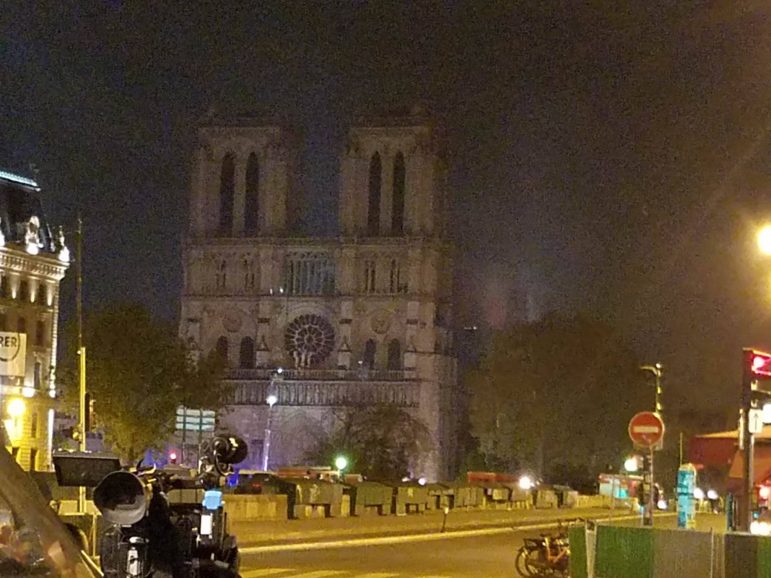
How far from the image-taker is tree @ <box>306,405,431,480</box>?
98.4 m

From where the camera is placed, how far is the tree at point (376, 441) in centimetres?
9838

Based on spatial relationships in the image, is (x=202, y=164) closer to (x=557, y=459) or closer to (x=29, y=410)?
(x=557, y=459)

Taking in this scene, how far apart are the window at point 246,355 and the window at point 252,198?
9.24 m

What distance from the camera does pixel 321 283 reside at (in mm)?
124000

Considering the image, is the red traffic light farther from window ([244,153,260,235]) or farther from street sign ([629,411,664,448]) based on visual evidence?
window ([244,153,260,235])

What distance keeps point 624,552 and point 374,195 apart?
10447 centimetres

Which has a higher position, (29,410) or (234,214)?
(234,214)

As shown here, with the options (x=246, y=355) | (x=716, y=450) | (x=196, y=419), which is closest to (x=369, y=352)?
(x=246, y=355)

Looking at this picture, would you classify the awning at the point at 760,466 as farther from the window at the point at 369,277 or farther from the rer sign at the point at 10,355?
the window at the point at 369,277

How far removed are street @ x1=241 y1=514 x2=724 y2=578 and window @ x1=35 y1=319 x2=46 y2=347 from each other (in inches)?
1419

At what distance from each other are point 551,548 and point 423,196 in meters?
96.6

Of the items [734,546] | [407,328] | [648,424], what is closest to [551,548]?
[648,424]

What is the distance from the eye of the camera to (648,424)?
23.0 m

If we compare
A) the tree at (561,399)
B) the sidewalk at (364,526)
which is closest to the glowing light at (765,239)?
the sidewalk at (364,526)
